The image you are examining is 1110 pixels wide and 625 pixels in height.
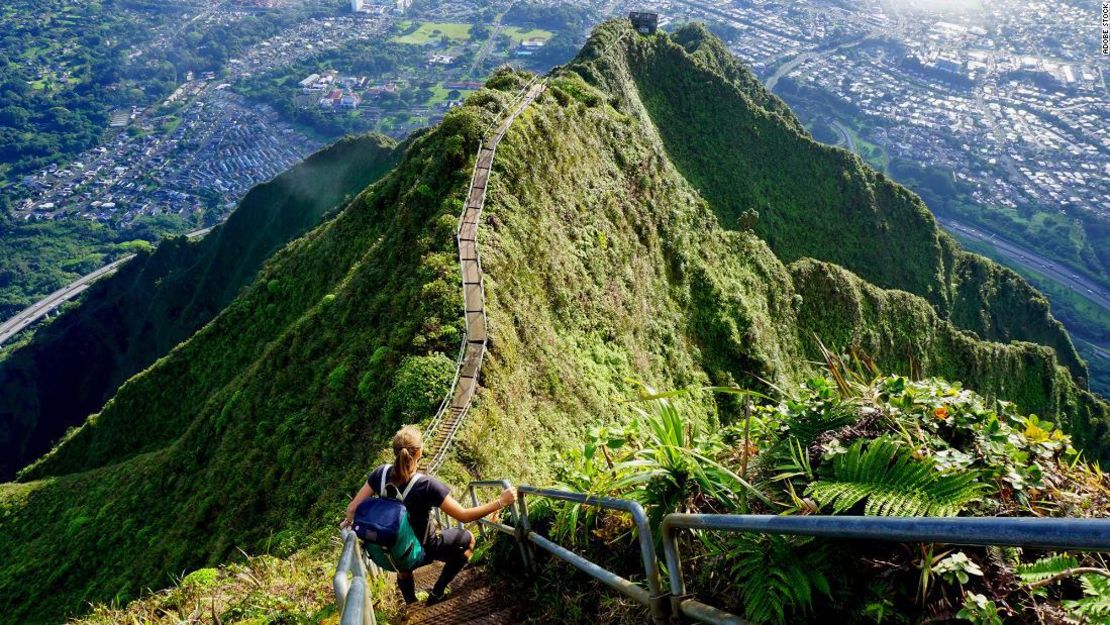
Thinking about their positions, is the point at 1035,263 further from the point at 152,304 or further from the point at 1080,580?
the point at 1080,580

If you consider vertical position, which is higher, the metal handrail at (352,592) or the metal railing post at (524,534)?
the metal handrail at (352,592)

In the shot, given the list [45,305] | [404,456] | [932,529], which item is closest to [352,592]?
[404,456]

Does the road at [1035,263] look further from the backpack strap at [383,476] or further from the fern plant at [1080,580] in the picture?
the backpack strap at [383,476]

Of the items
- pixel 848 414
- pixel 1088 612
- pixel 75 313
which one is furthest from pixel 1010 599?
pixel 75 313

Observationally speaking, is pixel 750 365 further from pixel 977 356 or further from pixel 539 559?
pixel 977 356

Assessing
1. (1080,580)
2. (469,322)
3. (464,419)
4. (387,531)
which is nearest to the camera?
(1080,580)

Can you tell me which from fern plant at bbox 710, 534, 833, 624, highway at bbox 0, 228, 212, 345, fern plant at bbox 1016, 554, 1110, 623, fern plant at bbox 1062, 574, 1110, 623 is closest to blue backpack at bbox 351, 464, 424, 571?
fern plant at bbox 710, 534, 833, 624

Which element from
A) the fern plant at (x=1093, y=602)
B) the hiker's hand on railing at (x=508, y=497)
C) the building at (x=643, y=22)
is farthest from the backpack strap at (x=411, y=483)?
the building at (x=643, y=22)
